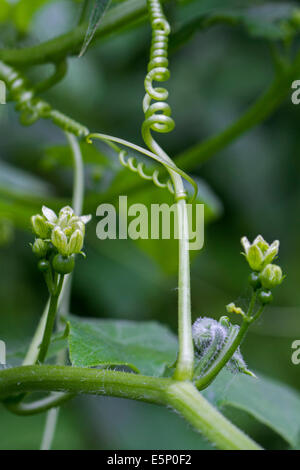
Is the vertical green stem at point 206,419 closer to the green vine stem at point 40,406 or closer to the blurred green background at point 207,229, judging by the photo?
the green vine stem at point 40,406

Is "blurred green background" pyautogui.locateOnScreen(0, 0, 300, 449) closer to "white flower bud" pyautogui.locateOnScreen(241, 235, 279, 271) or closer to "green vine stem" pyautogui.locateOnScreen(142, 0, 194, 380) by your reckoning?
"green vine stem" pyautogui.locateOnScreen(142, 0, 194, 380)

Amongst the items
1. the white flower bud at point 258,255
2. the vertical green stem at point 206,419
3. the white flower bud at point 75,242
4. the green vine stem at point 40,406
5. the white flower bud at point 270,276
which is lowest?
the vertical green stem at point 206,419

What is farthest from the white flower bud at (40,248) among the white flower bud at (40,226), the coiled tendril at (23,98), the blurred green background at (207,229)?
the blurred green background at (207,229)

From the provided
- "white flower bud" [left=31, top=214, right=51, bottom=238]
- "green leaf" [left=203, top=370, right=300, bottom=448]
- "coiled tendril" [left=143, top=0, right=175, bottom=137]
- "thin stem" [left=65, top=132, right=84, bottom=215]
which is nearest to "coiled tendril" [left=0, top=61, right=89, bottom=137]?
"thin stem" [left=65, top=132, right=84, bottom=215]

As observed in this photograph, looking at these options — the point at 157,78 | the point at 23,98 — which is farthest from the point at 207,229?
the point at 157,78
